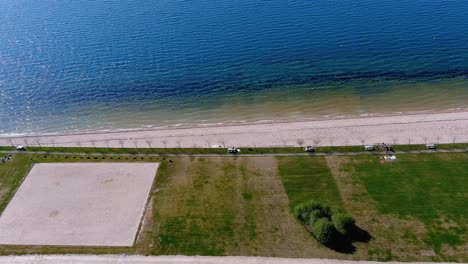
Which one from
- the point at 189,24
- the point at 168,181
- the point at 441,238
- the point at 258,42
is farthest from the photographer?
the point at 189,24

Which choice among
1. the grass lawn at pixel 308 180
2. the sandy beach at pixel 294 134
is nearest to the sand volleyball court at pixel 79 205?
the sandy beach at pixel 294 134

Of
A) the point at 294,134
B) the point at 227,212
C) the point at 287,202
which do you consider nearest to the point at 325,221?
the point at 287,202

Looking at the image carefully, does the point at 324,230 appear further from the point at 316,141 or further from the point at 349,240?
the point at 316,141

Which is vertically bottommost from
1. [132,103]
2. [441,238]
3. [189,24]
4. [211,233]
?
[441,238]

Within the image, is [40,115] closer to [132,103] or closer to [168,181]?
[132,103]

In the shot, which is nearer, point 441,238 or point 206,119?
point 441,238

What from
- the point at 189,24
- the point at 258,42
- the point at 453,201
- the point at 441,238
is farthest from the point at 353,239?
the point at 189,24
